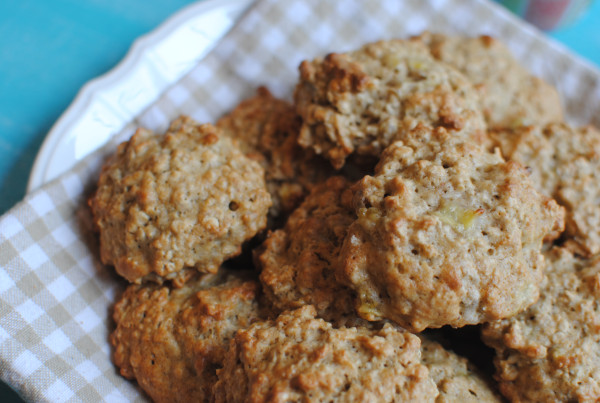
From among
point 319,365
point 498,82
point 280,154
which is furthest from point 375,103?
point 319,365

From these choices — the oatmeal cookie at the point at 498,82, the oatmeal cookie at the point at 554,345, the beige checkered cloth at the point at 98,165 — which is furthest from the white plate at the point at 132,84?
the oatmeal cookie at the point at 554,345

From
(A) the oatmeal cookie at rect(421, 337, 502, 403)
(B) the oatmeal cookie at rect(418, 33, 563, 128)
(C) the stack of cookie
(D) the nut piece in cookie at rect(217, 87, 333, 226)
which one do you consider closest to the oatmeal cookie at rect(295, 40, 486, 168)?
(C) the stack of cookie

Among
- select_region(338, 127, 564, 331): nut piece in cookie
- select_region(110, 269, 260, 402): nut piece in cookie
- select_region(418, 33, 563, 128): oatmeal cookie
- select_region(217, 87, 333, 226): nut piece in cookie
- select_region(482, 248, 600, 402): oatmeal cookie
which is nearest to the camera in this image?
select_region(338, 127, 564, 331): nut piece in cookie

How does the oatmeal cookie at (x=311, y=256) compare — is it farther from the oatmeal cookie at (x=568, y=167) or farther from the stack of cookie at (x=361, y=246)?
the oatmeal cookie at (x=568, y=167)

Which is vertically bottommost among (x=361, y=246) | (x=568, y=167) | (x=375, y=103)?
(x=568, y=167)

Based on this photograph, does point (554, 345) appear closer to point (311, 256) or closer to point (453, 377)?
point (453, 377)

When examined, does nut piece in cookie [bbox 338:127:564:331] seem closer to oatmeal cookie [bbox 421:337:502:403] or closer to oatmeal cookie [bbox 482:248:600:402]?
oatmeal cookie [bbox 482:248:600:402]
